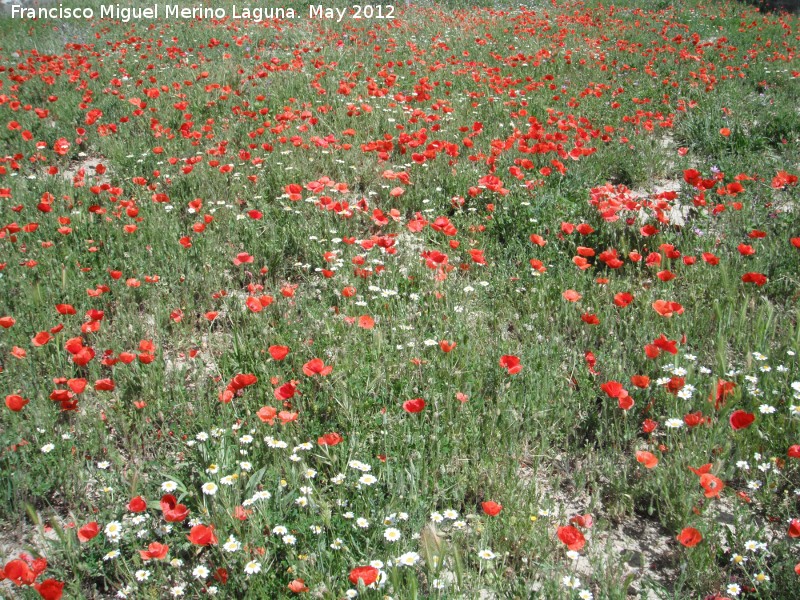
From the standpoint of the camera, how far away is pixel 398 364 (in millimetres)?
3340

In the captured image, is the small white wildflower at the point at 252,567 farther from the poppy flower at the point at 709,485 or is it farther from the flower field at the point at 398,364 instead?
the poppy flower at the point at 709,485

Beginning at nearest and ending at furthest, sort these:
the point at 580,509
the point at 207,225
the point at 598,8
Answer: the point at 580,509, the point at 207,225, the point at 598,8

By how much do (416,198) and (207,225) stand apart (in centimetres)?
165

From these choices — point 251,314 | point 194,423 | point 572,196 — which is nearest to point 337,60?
point 572,196

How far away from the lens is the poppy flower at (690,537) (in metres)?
2.21

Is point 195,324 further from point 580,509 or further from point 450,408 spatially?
point 580,509

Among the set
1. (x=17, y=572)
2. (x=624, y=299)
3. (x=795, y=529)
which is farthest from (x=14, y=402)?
(x=795, y=529)

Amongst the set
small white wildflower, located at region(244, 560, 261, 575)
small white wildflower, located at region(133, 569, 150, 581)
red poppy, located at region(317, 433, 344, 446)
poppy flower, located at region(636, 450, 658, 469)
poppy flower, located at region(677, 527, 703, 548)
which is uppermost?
poppy flower, located at region(636, 450, 658, 469)

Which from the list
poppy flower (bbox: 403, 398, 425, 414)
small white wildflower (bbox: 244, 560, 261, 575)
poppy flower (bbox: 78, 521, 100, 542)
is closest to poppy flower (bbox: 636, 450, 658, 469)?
poppy flower (bbox: 403, 398, 425, 414)

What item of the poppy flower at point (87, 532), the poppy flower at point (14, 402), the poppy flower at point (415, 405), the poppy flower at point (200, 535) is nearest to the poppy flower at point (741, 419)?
the poppy flower at point (415, 405)

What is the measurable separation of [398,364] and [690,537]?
1.55 meters

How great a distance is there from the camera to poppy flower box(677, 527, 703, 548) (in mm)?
2211

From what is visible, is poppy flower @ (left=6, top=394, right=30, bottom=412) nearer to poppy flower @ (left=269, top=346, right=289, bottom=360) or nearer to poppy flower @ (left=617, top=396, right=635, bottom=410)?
poppy flower @ (left=269, top=346, right=289, bottom=360)

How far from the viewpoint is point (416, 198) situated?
539 centimetres
